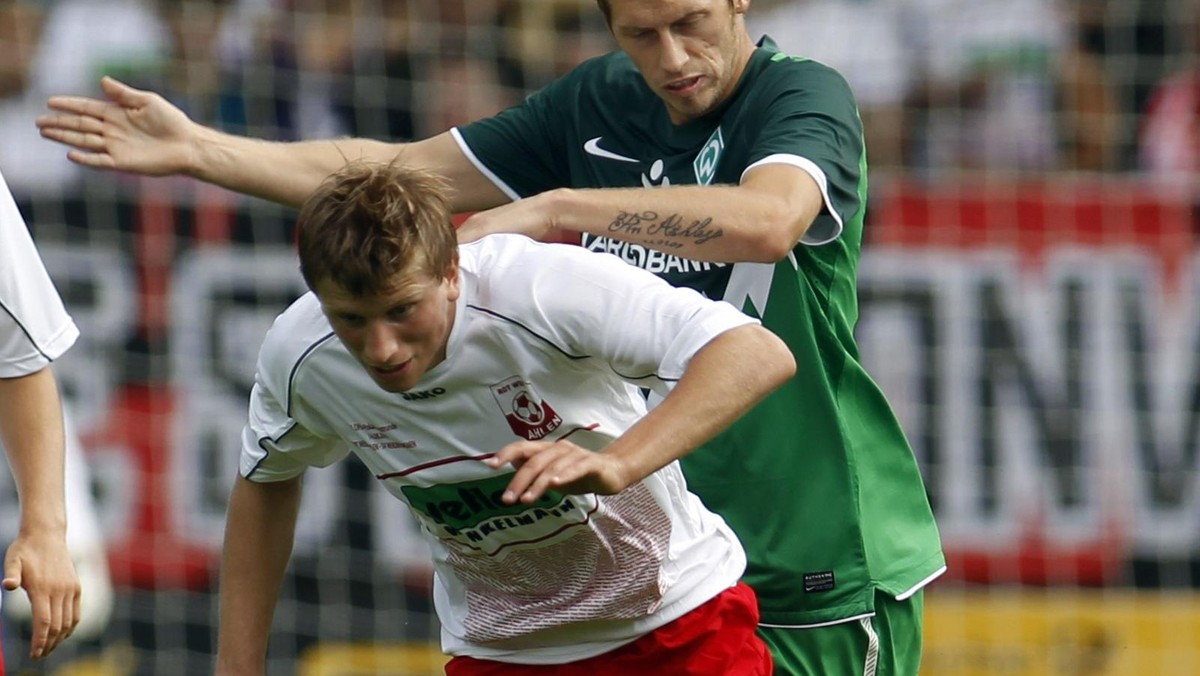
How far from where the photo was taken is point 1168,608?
24.0 ft

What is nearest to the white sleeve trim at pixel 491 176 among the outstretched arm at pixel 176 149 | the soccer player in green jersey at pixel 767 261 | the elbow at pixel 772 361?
the outstretched arm at pixel 176 149

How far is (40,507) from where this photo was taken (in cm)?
332

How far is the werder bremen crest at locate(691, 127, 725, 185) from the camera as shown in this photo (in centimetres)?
370

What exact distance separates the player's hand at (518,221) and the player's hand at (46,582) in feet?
3.08

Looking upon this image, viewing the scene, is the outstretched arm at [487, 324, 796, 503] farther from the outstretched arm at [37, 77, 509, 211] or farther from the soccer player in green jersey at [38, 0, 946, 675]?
the outstretched arm at [37, 77, 509, 211]

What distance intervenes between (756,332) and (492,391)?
49cm

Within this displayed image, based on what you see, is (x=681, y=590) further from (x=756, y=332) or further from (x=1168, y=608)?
(x=1168, y=608)

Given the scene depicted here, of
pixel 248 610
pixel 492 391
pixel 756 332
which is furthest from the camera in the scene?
pixel 248 610

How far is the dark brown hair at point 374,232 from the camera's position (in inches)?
109

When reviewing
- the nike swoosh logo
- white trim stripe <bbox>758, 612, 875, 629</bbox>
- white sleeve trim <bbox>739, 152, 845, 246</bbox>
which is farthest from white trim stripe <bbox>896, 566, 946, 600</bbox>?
the nike swoosh logo

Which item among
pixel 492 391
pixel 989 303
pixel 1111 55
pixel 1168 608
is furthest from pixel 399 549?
pixel 492 391

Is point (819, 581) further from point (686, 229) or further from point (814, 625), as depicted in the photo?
point (686, 229)

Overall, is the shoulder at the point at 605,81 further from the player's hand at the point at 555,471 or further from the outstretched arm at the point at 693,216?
the player's hand at the point at 555,471

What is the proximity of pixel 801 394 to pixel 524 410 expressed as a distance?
0.82m
